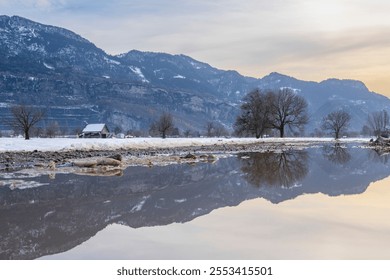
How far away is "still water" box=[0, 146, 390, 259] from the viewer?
319 inches

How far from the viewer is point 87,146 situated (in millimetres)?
40062

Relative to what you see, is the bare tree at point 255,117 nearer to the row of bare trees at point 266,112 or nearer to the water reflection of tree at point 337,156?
the row of bare trees at point 266,112

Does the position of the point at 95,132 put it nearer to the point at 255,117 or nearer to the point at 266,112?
the point at 255,117

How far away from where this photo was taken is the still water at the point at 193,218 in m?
8.11

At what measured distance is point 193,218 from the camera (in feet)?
36.8

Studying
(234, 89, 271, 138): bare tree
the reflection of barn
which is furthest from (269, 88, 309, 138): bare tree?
the reflection of barn

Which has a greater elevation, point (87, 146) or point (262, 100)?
point (262, 100)

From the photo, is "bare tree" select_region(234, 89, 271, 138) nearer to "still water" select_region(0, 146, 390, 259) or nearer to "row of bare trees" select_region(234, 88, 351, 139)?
"row of bare trees" select_region(234, 88, 351, 139)

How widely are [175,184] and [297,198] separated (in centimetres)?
593

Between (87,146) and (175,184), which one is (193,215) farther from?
(87,146)

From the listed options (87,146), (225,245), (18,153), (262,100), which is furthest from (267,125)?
(225,245)

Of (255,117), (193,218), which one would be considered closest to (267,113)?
(255,117)

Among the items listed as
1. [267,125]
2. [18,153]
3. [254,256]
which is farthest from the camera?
[267,125]
